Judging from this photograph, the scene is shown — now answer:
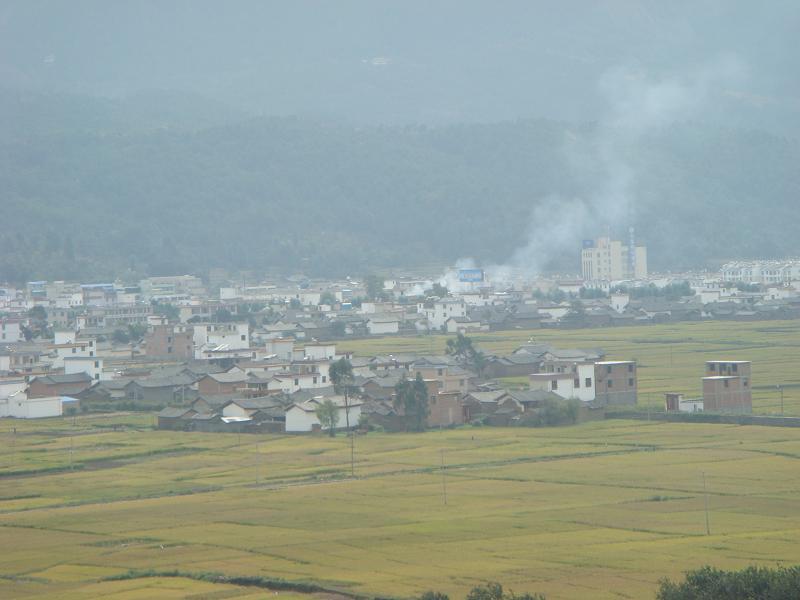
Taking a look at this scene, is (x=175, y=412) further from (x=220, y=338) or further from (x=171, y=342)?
(x=171, y=342)

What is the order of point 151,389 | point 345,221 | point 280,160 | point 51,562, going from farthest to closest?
point 280,160, point 345,221, point 151,389, point 51,562

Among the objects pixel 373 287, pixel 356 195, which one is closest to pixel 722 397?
pixel 373 287

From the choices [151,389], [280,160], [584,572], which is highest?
[280,160]

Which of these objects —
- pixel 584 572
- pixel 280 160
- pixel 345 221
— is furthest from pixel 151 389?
pixel 280 160

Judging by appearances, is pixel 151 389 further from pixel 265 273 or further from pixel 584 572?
pixel 265 273

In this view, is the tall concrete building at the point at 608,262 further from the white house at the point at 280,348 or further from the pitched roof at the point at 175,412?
the pitched roof at the point at 175,412

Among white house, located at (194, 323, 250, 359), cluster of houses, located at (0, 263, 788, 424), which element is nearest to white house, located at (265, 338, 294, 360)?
cluster of houses, located at (0, 263, 788, 424)
